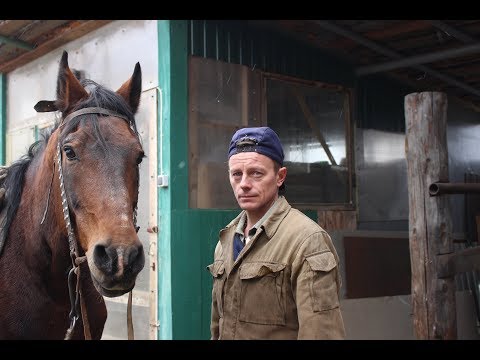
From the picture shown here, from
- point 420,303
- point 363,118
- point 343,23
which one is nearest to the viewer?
point 420,303

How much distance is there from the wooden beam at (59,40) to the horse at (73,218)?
3.09m

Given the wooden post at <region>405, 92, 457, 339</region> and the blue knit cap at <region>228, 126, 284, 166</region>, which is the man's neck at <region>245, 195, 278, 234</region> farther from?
the wooden post at <region>405, 92, 457, 339</region>

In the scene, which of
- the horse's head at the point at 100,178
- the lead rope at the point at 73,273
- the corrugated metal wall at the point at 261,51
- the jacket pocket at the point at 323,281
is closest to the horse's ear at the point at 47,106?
the horse's head at the point at 100,178

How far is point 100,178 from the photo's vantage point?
2152mm

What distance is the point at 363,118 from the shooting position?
6695 millimetres

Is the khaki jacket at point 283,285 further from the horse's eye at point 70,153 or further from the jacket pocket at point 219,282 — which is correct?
the horse's eye at point 70,153

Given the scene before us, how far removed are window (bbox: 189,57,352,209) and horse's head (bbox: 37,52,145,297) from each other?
2.24 meters

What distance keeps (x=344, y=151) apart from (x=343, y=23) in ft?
5.35

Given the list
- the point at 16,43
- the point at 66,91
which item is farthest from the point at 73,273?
the point at 16,43

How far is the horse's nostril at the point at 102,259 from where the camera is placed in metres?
1.97

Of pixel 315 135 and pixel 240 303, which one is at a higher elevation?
pixel 315 135

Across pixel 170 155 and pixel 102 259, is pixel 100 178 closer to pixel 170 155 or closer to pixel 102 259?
pixel 102 259

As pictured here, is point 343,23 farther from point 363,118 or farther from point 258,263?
point 258,263
